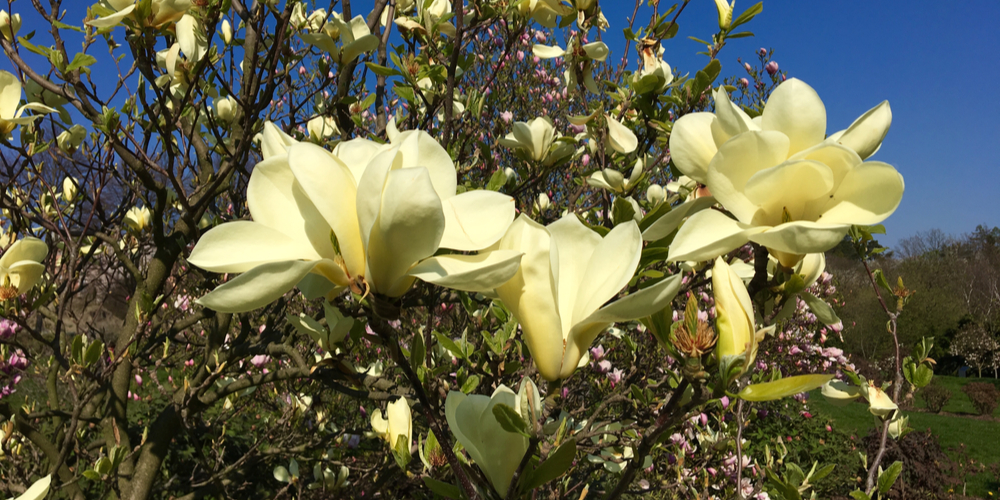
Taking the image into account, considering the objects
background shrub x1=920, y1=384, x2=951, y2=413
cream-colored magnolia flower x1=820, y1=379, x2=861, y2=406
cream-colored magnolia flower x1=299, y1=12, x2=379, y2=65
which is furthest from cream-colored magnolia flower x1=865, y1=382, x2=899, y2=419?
background shrub x1=920, y1=384, x2=951, y2=413

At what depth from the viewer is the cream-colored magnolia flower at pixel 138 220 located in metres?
2.24

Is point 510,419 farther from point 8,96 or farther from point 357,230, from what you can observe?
point 8,96

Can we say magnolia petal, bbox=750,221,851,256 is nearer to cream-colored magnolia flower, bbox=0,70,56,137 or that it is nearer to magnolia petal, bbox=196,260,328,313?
magnolia petal, bbox=196,260,328,313

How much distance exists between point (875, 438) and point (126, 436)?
22.1 feet

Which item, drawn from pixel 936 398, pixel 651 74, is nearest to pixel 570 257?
pixel 651 74

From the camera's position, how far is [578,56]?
1.41 m

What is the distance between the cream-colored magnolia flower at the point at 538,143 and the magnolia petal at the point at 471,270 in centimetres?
116

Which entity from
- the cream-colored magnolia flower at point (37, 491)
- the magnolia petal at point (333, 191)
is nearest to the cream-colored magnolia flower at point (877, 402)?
the magnolia petal at point (333, 191)

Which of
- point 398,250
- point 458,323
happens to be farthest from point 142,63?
point 458,323

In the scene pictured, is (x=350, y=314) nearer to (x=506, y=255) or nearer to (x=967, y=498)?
(x=506, y=255)

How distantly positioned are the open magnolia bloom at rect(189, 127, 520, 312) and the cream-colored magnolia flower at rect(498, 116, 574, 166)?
1067 mm

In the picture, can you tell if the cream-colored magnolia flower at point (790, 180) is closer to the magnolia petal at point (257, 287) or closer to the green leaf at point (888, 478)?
the magnolia petal at point (257, 287)

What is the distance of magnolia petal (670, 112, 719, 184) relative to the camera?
613 millimetres

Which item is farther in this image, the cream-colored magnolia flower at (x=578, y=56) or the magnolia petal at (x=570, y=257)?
the cream-colored magnolia flower at (x=578, y=56)
